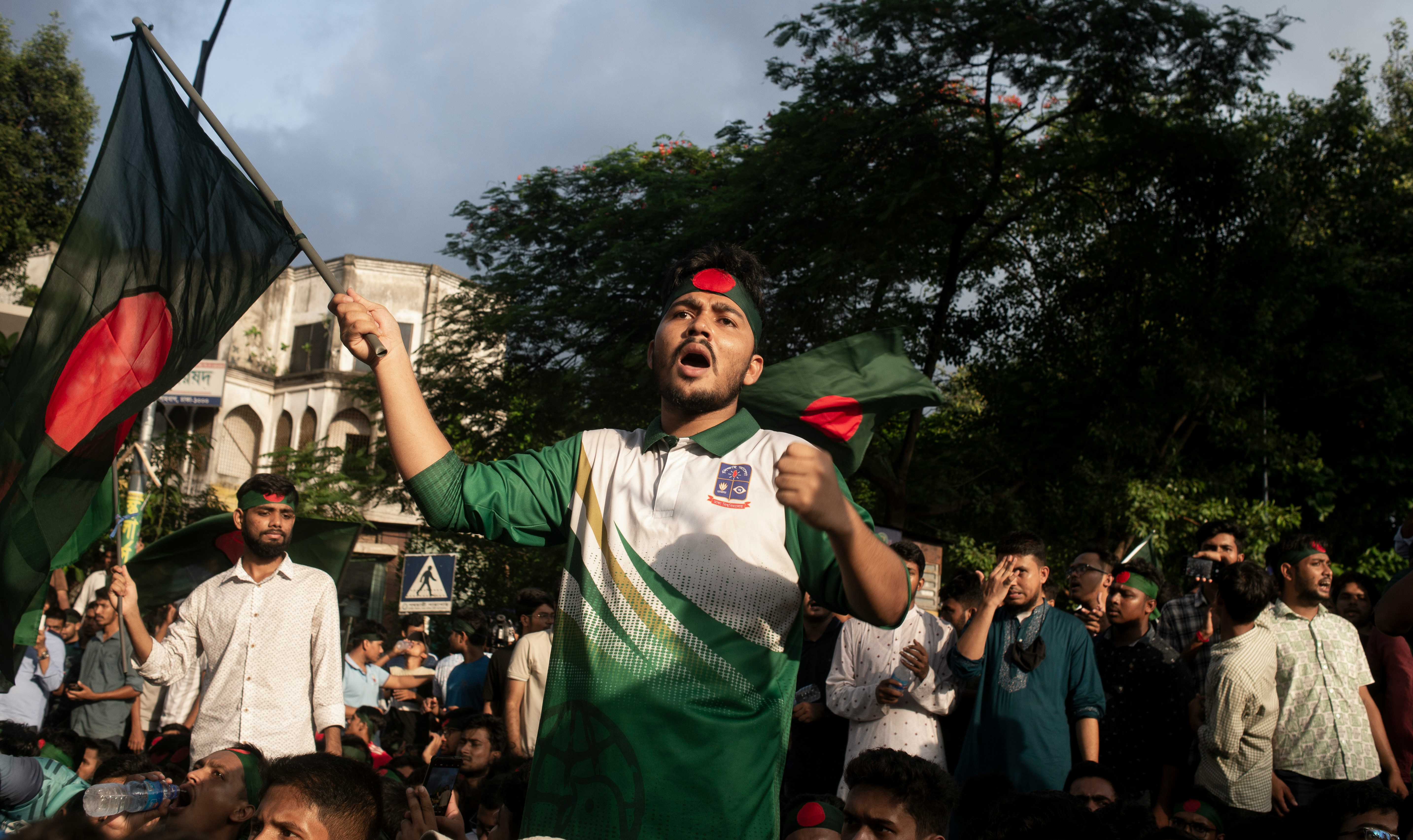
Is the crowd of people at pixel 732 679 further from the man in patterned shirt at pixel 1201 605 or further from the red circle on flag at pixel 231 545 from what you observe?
the red circle on flag at pixel 231 545

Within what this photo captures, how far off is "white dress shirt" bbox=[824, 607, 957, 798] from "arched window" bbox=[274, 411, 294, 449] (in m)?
34.2

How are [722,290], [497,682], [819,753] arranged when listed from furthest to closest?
[497,682] < [819,753] < [722,290]

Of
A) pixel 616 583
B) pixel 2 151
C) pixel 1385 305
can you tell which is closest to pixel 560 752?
pixel 616 583

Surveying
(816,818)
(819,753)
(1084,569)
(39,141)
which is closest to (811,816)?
(816,818)

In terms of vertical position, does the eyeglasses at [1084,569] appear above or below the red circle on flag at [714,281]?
below

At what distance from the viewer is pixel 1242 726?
5129 millimetres

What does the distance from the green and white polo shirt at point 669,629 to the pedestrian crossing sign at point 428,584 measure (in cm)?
1233

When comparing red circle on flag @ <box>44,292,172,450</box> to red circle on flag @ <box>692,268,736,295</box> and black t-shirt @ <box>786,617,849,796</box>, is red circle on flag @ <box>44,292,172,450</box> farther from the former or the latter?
black t-shirt @ <box>786,617,849,796</box>

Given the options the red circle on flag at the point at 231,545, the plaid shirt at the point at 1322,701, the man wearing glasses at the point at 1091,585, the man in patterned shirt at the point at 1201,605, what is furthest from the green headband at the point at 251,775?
the man in patterned shirt at the point at 1201,605

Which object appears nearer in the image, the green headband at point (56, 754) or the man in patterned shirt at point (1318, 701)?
the man in patterned shirt at point (1318, 701)

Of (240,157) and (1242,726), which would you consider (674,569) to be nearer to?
(240,157)

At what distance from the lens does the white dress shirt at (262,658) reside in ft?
16.2

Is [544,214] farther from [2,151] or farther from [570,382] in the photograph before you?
[2,151]

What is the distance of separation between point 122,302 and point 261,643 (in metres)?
2.25
